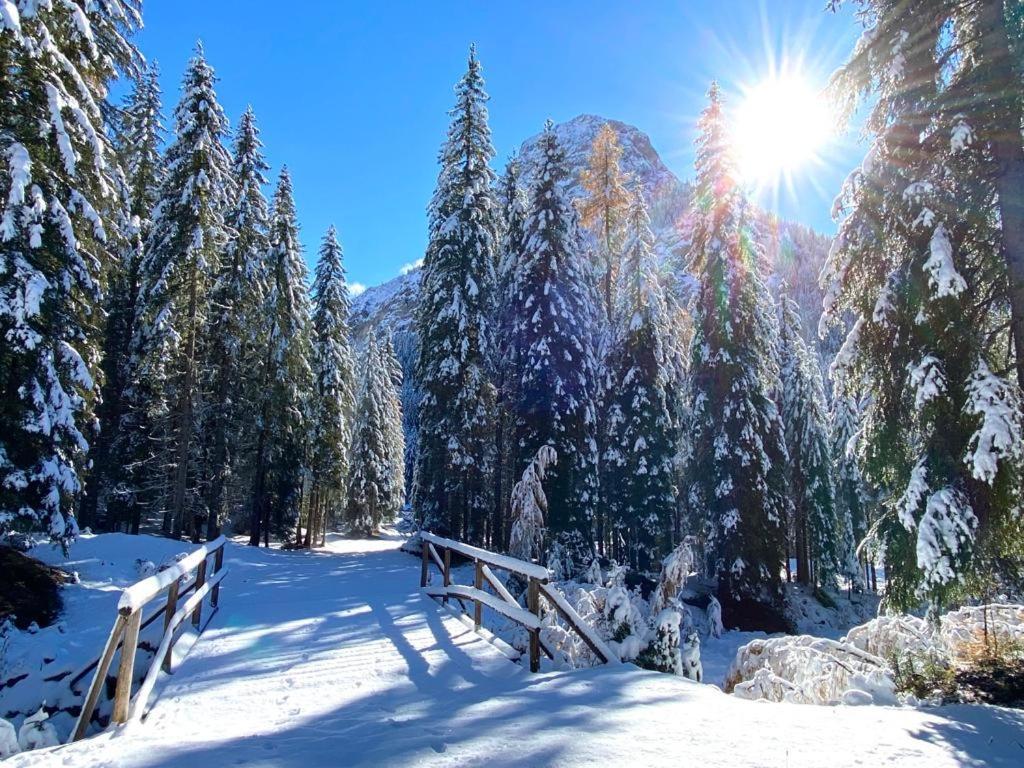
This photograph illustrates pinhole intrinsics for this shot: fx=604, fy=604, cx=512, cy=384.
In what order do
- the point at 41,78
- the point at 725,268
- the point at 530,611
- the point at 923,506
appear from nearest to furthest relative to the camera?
1. the point at 530,611
2. the point at 923,506
3. the point at 41,78
4. the point at 725,268

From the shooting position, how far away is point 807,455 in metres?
33.7

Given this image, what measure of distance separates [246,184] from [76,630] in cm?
2228

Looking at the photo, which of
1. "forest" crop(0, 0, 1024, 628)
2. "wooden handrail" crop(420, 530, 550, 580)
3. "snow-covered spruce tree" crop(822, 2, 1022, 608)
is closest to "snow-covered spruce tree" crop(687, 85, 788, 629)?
"forest" crop(0, 0, 1024, 628)

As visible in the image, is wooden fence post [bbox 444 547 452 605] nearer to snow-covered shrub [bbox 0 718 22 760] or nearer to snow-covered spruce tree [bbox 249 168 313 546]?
snow-covered shrub [bbox 0 718 22 760]

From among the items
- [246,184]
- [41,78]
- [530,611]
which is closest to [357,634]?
[530,611]

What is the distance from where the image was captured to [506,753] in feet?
13.3

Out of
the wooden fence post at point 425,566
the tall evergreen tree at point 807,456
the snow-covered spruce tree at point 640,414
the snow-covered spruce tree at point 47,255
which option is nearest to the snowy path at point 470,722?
the wooden fence post at point 425,566

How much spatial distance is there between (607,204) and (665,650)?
23.4 meters

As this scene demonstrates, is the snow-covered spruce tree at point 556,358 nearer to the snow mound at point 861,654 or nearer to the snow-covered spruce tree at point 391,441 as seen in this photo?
the snow mound at point 861,654

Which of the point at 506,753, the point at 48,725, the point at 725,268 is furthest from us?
the point at 725,268

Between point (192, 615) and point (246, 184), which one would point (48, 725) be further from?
point (246, 184)

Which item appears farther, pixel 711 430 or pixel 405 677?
pixel 711 430

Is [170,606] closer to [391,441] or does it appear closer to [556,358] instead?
[556,358]

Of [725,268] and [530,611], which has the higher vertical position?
[725,268]
